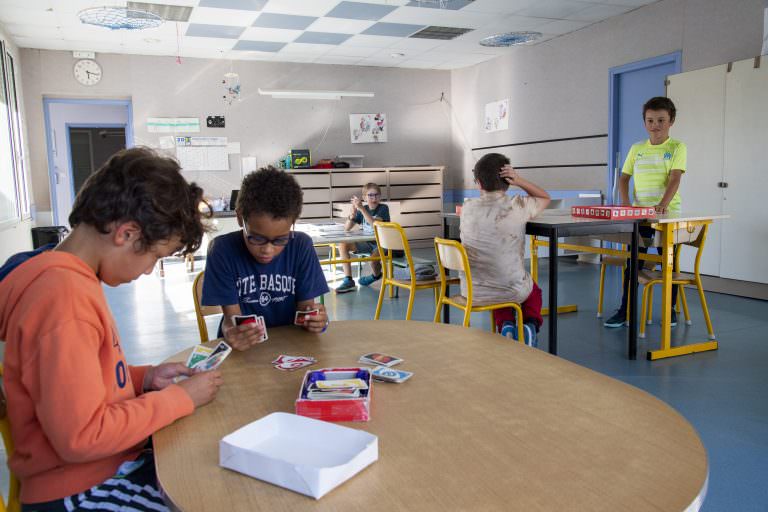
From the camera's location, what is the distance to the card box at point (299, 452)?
2.61ft

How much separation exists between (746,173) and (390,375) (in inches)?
185

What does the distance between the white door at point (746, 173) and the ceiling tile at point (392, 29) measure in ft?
11.3

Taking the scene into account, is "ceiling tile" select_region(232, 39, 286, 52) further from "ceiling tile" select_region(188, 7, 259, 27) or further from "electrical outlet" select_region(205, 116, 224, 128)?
"electrical outlet" select_region(205, 116, 224, 128)

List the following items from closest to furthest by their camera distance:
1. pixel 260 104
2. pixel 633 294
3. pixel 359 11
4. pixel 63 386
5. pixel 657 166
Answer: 1. pixel 63 386
2. pixel 633 294
3. pixel 657 166
4. pixel 359 11
5. pixel 260 104

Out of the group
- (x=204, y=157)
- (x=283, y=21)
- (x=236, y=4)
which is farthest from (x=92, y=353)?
(x=204, y=157)

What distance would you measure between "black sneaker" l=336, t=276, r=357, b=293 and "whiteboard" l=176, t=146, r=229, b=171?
3.74 meters

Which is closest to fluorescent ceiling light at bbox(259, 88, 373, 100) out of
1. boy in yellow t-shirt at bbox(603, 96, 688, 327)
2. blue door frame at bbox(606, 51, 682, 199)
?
blue door frame at bbox(606, 51, 682, 199)

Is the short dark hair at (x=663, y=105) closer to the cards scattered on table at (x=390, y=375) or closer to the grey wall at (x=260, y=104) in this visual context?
the cards scattered on table at (x=390, y=375)

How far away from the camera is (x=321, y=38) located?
7.33 meters

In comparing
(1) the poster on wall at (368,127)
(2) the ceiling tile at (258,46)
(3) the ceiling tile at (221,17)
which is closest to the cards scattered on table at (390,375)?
(3) the ceiling tile at (221,17)

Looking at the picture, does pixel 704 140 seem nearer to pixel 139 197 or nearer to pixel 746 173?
pixel 746 173

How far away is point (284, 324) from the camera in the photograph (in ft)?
6.39

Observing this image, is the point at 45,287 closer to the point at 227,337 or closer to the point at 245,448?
the point at 245,448

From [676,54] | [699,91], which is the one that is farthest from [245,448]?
[676,54]
